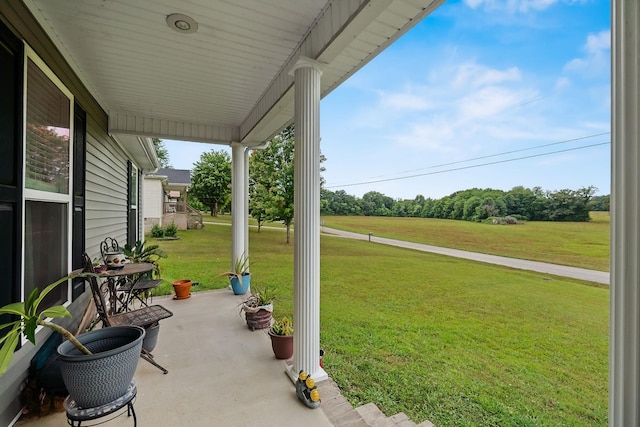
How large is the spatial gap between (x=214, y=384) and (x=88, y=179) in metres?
2.93

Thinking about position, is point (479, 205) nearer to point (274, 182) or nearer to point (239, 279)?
point (239, 279)

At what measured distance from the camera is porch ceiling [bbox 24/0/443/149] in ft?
6.28

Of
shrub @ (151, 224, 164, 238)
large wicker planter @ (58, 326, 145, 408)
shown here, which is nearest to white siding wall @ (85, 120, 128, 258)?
large wicker planter @ (58, 326, 145, 408)

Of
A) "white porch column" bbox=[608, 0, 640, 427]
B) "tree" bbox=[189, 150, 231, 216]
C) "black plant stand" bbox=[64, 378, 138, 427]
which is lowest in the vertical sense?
"black plant stand" bbox=[64, 378, 138, 427]

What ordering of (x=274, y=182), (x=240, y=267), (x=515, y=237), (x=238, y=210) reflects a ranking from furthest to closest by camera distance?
(x=274, y=182) → (x=515, y=237) → (x=238, y=210) → (x=240, y=267)

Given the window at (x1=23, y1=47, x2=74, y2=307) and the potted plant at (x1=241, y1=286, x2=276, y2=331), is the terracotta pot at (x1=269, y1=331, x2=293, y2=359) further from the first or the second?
the window at (x1=23, y1=47, x2=74, y2=307)

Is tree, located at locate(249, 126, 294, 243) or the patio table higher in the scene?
tree, located at locate(249, 126, 294, 243)

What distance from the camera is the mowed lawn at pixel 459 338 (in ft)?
8.43

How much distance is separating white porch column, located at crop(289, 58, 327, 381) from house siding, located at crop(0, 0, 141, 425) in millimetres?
1804

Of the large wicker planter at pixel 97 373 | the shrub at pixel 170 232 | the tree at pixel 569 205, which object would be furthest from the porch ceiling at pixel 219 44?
the shrub at pixel 170 232

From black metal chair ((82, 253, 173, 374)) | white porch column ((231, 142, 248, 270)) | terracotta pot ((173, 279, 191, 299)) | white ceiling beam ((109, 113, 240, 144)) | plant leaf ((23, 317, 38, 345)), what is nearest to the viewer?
plant leaf ((23, 317, 38, 345))

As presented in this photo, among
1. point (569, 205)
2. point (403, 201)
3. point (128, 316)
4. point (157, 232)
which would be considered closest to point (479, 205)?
point (403, 201)

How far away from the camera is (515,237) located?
743cm

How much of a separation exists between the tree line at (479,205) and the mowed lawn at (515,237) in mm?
254
